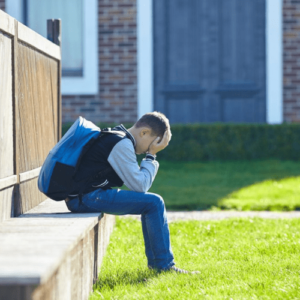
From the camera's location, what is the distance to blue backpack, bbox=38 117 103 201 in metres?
3.56

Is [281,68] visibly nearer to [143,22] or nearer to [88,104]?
[143,22]

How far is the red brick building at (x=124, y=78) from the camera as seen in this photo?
10.1 metres

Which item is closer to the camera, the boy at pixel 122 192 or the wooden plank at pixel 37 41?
the boy at pixel 122 192

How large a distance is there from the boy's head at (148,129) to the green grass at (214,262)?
82cm

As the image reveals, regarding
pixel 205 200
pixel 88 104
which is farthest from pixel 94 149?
pixel 88 104

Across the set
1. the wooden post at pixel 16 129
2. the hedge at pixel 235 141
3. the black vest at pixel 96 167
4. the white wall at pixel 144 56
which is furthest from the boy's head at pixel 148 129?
the white wall at pixel 144 56

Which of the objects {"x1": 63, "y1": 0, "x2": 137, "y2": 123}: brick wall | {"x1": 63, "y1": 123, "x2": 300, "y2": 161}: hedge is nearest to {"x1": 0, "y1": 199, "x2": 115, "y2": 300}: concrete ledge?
{"x1": 63, "y1": 123, "x2": 300, "y2": 161}: hedge

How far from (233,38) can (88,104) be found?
9.22 feet

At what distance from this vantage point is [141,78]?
1020cm

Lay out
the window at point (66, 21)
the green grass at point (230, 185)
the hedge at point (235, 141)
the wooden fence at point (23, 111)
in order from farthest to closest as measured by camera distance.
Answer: the window at point (66, 21)
the hedge at point (235, 141)
the green grass at point (230, 185)
the wooden fence at point (23, 111)

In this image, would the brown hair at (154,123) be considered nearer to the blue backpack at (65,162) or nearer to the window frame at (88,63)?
the blue backpack at (65,162)

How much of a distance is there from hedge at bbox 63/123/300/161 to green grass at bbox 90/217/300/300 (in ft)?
11.9

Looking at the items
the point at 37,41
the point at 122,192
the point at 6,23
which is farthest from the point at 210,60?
the point at 6,23

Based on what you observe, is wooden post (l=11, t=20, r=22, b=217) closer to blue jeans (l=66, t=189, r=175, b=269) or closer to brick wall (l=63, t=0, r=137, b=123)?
blue jeans (l=66, t=189, r=175, b=269)
